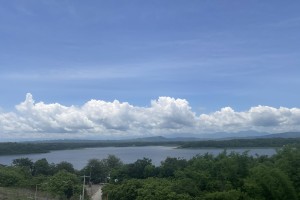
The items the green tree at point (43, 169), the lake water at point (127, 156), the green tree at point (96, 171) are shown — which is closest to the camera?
the green tree at point (43, 169)

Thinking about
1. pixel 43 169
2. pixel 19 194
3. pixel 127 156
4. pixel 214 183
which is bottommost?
pixel 19 194

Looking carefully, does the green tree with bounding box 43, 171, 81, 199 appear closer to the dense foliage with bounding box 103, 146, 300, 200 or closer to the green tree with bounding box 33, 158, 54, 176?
the dense foliage with bounding box 103, 146, 300, 200

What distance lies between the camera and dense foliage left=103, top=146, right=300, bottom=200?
83.5 ft

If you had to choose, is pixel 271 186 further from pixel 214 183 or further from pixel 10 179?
pixel 10 179

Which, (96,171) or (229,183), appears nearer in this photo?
(229,183)

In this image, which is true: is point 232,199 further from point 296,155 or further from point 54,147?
point 54,147

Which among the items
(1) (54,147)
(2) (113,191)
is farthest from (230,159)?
(1) (54,147)

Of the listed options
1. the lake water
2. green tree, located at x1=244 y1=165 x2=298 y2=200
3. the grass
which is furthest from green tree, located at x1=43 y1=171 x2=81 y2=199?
the lake water

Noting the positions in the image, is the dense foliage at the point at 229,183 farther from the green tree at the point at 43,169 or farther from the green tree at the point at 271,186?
the green tree at the point at 43,169

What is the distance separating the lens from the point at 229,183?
2812cm

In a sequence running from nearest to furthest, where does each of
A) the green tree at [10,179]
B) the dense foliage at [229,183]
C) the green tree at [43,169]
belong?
the dense foliage at [229,183] → the green tree at [10,179] → the green tree at [43,169]

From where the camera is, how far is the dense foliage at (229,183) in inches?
1002

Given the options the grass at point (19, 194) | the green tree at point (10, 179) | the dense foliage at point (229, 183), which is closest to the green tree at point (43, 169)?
the green tree at point (10, 179)

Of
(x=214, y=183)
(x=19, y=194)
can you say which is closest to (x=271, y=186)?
(x=214, y=183)
